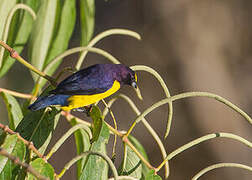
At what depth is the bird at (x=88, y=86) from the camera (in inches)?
40.6

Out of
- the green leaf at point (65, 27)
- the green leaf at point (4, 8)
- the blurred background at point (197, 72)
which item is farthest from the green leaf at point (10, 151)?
the blurred background at point (197, 72)

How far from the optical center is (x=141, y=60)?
16.4ft

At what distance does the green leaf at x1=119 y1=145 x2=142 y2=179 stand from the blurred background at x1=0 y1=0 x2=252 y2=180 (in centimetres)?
288

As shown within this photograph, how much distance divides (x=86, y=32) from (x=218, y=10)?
3.02 meters

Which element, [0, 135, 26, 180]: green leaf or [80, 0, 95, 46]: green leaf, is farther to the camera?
[80, 0, 95, 46]: green leaf

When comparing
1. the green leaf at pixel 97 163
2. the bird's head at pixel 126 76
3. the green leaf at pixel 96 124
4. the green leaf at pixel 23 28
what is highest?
the green leaf at pixel 23 28

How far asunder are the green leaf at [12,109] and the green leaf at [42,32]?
22 centimetres

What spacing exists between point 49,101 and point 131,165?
8.6 inches

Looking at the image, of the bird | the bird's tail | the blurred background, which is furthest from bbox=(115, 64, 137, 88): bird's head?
the blurred background

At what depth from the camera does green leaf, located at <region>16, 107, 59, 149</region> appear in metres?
1.00

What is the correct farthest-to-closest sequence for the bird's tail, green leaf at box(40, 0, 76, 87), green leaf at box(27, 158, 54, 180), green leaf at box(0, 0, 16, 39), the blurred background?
the blurred background
green leaf at box(40, 0, 76, 87)
green leaf at box(0, 0, 16, 39)
the bird's tail
green leaf at box(27, 158, 54, 180)

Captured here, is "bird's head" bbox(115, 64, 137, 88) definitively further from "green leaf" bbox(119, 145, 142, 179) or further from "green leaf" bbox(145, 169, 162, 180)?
"green leaf" bbox(145, 169, 162, 180)

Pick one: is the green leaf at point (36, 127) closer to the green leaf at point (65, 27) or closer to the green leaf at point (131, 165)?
the green leaf at point (131, 165)

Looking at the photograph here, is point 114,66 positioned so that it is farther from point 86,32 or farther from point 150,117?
point 150,117
